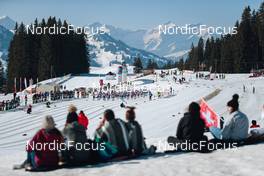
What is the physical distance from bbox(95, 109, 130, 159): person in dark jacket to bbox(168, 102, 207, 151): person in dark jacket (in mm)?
1487

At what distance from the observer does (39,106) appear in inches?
2085

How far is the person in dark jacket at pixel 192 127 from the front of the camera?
11695 mm

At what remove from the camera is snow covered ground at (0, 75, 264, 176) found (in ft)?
33.7

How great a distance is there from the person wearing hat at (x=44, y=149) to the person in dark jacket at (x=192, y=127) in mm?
Answer: 3231

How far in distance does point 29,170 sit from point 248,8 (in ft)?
345

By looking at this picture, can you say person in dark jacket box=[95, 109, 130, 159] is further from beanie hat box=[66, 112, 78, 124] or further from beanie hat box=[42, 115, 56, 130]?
beanie hat box=[42, 115, 56, 130]

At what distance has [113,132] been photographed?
37.3ft

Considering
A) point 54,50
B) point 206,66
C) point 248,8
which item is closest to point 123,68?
point 54,50

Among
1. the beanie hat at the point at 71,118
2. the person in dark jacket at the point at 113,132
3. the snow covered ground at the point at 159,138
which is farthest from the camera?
the person in dark jacket at the point at 113,132

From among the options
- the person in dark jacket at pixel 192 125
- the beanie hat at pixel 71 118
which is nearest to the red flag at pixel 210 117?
the person in dark jacket at pixel 192 125

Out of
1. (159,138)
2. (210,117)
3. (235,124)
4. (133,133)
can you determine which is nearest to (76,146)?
(133,133)

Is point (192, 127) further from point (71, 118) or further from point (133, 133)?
point (71, 118)

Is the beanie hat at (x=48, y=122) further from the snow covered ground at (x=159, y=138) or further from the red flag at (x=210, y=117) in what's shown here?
the red flag at (x=210, y=117)

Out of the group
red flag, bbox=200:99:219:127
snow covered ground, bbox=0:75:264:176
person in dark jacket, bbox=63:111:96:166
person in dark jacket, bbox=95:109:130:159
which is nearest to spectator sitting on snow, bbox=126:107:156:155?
person in dark jacket, bbox=95:109:130:159
